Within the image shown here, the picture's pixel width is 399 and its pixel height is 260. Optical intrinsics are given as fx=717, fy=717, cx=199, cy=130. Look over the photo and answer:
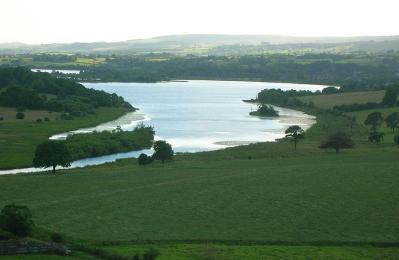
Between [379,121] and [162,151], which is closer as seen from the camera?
[162,151]

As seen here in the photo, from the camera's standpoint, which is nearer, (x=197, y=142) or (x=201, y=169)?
(x=201, y=169)

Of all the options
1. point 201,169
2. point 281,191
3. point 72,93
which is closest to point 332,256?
point 281,191

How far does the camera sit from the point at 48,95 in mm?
81750

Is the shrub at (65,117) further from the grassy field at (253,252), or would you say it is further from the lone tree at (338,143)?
the grassy field at (253,252)

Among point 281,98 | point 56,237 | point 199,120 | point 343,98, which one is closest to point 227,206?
point 56,237

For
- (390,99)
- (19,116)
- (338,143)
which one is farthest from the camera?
(390,99)

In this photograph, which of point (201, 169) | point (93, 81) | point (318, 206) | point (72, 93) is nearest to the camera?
point (318, 206)

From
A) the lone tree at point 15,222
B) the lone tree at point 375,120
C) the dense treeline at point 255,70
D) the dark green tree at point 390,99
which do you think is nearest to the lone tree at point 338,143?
the lone tree at point 375,120

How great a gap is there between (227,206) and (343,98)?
5916 centimetres

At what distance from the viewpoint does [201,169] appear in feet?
123

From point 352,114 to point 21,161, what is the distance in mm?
38828

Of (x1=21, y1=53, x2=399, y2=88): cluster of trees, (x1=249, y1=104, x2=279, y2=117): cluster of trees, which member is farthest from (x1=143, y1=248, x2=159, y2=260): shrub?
(x1=21, y1=53, x2=399, y2=88): cluster of trees

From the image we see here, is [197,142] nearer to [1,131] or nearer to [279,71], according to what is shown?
[1,131]

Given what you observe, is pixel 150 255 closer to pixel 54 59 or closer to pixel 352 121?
pixel 352 121
